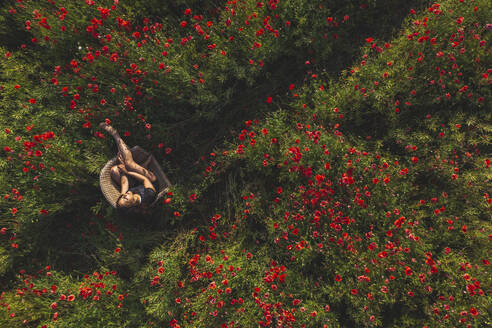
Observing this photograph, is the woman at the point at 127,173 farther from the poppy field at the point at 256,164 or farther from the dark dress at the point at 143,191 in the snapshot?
the poppy field at the point at 256,164

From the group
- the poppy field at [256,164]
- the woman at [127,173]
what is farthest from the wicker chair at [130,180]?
the poppy field at [256,164]

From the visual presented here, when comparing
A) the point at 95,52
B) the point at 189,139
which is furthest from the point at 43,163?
the point at 189,139

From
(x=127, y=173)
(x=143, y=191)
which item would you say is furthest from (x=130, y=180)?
(x=143, y=191)

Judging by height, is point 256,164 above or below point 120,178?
above

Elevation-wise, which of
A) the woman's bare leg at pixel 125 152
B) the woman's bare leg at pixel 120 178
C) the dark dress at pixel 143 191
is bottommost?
the dark dress at pixel 143 191

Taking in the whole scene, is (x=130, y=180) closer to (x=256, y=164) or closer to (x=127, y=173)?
(x=127, y=173)

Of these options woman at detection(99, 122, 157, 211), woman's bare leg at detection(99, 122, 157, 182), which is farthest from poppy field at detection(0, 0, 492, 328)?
woman at detection(99, 122, 157, 211)
